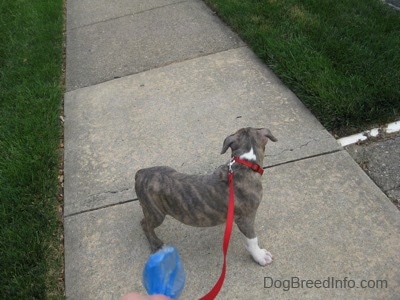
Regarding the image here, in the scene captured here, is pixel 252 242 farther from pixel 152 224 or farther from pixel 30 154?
pixel 30 154

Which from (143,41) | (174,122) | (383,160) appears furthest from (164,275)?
(143,41)

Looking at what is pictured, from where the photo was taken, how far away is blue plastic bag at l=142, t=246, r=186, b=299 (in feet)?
5.35

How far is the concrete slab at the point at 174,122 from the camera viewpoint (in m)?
3.82

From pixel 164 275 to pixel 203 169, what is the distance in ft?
6.94

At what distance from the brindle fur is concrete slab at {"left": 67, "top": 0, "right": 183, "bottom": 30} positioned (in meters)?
4.73

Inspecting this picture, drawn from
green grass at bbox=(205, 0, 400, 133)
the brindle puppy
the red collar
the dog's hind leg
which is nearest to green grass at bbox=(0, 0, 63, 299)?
the dog's hind leg

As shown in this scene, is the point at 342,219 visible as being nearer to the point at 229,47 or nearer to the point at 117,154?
the point at 117,154

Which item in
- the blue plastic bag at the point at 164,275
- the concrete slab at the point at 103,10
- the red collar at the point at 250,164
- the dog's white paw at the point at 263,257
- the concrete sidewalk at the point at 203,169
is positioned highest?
the blue plastic bag at the point at 164,275

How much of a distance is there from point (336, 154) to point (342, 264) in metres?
1.09

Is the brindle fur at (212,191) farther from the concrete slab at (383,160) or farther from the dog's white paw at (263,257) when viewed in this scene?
the concrete slab at (383,160)

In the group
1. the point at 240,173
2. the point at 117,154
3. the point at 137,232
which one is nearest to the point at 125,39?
the point at 117,154

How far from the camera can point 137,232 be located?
3.38 m

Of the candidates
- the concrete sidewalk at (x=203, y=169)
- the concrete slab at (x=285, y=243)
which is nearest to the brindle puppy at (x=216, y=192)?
the concrete slab at (x=285, y=243)

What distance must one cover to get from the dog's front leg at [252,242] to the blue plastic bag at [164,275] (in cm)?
106
